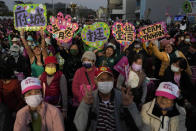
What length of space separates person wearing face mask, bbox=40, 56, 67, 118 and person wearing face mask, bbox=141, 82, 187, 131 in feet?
4.72

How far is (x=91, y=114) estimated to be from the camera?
212 cm

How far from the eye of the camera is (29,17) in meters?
4.62

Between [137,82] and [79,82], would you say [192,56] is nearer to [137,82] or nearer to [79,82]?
[137,82]

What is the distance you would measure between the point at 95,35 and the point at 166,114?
11.0ft

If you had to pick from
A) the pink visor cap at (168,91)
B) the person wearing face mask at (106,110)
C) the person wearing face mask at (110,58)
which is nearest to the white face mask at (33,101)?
the person wearing face mask at (106,110)

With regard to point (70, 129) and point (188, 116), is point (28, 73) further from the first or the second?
point (188, 116)

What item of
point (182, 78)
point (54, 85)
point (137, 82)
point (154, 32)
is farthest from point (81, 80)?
point (154, 32)

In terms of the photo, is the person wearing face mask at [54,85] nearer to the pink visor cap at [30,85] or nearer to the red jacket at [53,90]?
the red jacket at [53,90]

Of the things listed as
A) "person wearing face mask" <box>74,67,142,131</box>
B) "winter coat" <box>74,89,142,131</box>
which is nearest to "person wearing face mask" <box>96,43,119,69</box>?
"person wearing face mask" <box>74,67,142,131</box>

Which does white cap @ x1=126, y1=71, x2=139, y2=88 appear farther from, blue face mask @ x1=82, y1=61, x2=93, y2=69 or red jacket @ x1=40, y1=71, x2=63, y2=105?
red jacket @ x1=40, y1=71, x2=63, y2=105

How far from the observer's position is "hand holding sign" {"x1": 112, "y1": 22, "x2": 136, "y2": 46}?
19.7 feet

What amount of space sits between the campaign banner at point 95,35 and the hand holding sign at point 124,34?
99 centimetres

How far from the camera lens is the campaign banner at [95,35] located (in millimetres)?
5152

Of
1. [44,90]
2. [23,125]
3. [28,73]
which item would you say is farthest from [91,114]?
[28,73]
